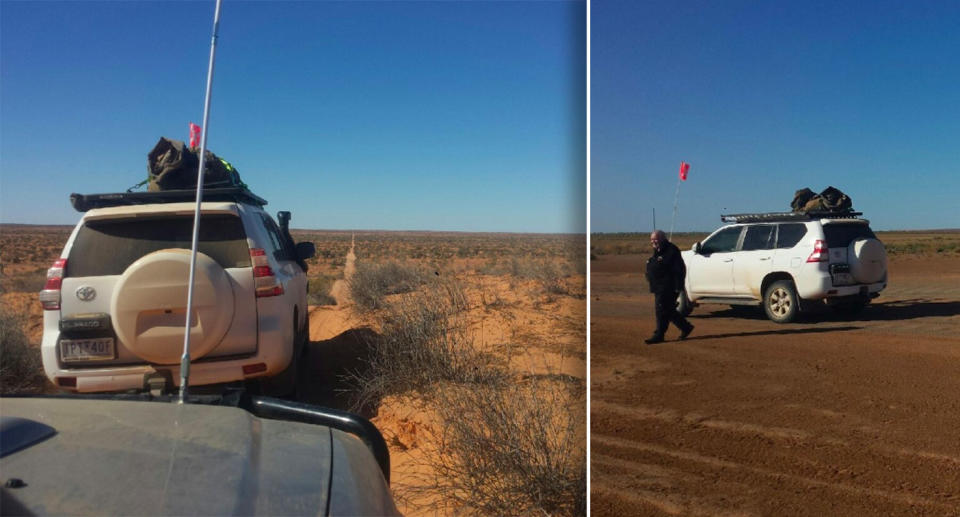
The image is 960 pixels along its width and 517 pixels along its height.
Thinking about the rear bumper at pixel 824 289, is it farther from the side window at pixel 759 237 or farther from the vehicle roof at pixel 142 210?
the vehicle roof at pixel 142 210

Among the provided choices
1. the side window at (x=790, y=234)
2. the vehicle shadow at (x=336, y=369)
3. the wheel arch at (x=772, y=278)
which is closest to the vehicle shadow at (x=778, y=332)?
the wheel arch at (x=772, y=278)

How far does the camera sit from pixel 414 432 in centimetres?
589

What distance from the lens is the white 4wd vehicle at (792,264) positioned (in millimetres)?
11117

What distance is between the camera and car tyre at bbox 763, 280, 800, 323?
37.3ft

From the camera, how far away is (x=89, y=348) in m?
5.01

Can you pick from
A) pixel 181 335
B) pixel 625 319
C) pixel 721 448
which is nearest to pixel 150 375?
pixel 181 335

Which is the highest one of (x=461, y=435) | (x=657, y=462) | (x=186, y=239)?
(x=186, y=239)

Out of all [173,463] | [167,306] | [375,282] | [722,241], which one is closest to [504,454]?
[167,306]

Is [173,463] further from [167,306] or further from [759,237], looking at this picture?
[759,237]

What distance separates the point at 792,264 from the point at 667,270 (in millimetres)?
3259

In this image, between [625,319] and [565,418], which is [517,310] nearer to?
[625,319]

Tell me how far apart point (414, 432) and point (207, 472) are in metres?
4.12

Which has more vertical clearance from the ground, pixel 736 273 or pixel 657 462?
pixel 736 273

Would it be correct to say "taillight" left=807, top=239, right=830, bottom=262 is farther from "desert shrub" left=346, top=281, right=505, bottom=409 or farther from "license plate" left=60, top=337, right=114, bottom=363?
"license plate" left=60, top=337, right=114, bottom=363
